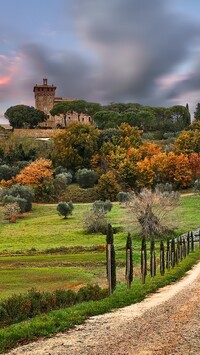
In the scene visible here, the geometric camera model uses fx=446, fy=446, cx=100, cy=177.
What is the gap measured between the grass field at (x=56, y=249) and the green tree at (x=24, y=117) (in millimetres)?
86278

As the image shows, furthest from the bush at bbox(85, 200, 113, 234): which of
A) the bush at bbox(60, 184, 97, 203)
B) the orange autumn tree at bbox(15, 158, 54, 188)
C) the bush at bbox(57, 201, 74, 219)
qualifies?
the orange autumn tree at bbox(15, 158, 54, 188)

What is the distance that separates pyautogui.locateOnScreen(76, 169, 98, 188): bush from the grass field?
18.7m

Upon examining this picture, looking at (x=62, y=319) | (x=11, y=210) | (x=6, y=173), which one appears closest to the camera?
(x=62, y=319)

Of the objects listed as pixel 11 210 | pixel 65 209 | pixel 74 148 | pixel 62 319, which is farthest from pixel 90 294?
pixel 74 148

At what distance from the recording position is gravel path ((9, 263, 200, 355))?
40.5 ft

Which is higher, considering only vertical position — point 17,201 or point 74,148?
point 74,148

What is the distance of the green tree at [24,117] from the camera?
171625 millimetres

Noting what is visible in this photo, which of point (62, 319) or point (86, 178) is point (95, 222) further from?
point (62, 319)

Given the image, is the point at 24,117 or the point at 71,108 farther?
the point at 71,108

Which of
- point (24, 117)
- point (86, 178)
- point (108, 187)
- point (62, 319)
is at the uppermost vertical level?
point (24, 117)

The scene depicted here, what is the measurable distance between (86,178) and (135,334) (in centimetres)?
9566

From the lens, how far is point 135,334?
14.0 meters

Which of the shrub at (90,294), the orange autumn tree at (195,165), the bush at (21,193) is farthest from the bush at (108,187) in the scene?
the shrub at (90,294)

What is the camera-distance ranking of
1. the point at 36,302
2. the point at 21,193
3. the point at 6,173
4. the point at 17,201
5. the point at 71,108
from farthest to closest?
the point at 71,108 → the point at 6,173 → the point at 21,193 → the point at 17,201 → the point at 36,302
